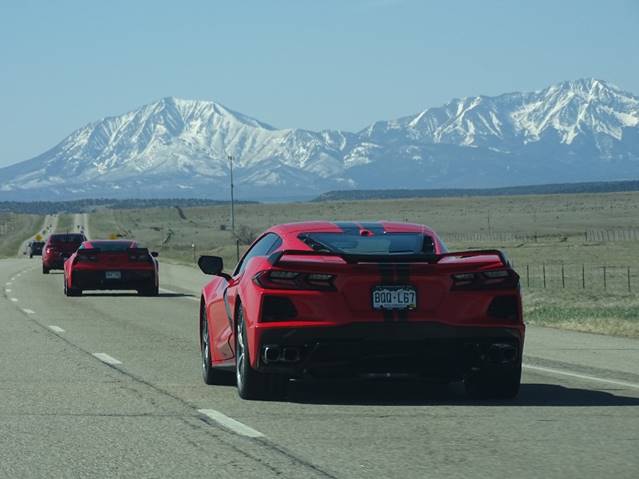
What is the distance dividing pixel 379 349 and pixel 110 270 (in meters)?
20.7

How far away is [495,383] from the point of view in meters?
11.7

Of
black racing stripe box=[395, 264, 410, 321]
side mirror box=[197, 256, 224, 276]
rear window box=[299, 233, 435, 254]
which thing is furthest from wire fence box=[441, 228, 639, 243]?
black racing stripe box=[395, 264, 410, 321]

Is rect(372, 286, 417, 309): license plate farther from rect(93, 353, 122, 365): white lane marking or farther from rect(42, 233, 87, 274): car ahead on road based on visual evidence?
rect(42, 233, 87, 274): car ahead on road

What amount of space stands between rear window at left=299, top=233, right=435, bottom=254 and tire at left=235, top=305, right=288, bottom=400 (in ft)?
3.01

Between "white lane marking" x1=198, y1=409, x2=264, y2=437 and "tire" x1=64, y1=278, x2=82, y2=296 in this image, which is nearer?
"white lane marking" x1=198, y1=409, x2=264, y2=437

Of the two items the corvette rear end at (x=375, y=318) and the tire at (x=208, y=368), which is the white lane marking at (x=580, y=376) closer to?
the corvette rear end at (x=375, y=318)

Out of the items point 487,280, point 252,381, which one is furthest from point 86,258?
point 487,280

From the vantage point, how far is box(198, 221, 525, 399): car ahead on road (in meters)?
11.0

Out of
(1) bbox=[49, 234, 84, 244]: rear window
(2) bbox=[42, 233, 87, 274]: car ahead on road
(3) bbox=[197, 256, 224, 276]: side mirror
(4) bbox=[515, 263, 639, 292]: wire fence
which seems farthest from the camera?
(2) bbox=[42, 233, 87, 274]: car ahead on road

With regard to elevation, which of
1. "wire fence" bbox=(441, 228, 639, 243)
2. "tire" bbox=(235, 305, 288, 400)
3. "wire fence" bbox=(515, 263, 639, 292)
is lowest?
"wire fence" bbox=(441, 228, 639, 243)

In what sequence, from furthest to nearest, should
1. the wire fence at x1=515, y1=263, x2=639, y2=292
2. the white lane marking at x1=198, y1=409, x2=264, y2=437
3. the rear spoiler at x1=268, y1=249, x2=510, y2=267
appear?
the wire fence at x1=515, y1=263, x2=639, y2=292
the rear spoiler at x1=268, y1=249, x2=510, y2=267
the white lane marking at x1=198, y1=409, x2=264, y2=437

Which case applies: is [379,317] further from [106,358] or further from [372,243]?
[106,358]

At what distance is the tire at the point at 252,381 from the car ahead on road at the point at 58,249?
116ft

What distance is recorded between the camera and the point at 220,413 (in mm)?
10875
